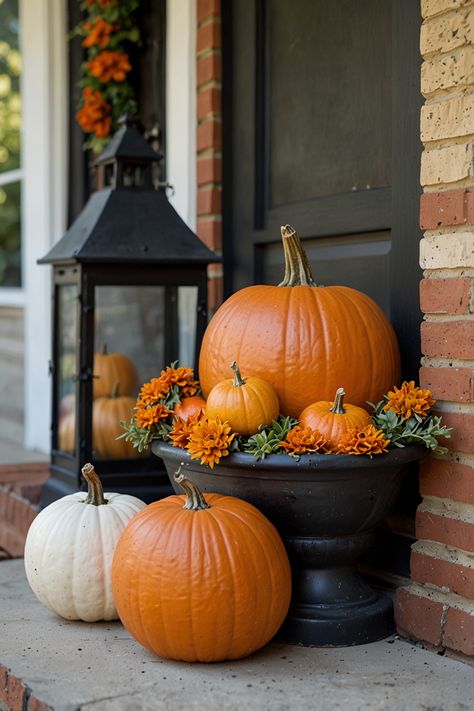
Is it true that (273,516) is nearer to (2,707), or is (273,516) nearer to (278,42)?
(2,707)

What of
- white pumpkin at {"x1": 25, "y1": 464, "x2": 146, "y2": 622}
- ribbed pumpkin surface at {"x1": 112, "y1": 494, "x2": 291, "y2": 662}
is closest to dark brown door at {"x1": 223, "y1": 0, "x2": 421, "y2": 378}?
ribbed pumpkin surface at {"x1": 112, "y1": 494, "x2": 291, "y2": 662}

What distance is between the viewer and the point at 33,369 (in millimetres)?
4551

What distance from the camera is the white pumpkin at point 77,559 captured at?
2.35 m

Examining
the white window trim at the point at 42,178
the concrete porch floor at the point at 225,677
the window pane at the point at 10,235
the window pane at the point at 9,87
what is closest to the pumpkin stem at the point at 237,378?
the concrete porch floor at the point at 225,677

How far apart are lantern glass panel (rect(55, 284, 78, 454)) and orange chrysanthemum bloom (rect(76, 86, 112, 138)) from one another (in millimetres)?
1167

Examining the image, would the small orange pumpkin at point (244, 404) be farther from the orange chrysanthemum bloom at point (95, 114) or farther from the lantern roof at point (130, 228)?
the orange chrysanthemum bloom at point (95, 114)

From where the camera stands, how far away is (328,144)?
288 cm

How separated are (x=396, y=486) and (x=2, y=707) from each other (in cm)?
103

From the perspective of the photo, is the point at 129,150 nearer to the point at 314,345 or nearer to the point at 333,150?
the point at 333,150

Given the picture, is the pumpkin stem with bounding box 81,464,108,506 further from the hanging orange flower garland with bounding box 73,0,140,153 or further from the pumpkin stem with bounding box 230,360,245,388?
the hanging orange flower garland with bounding box 73,0,140,153

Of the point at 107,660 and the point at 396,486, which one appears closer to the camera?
the point at 107,660

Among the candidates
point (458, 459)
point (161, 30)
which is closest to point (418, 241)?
point (458, 459)

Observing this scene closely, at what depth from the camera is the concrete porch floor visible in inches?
74.4

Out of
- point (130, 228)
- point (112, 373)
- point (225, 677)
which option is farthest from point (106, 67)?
point (225, 677)
